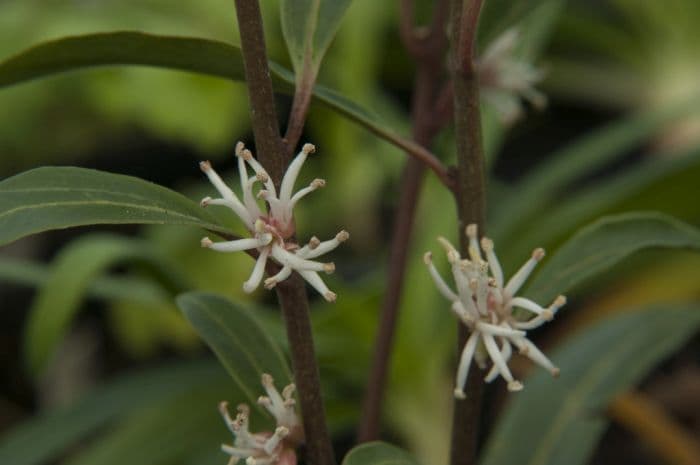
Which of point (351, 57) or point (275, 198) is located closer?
point (275, 198)

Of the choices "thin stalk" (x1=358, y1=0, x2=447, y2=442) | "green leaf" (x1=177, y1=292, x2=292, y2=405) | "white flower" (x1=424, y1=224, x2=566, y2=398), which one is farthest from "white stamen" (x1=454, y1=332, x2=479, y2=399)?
"thin stalk" (x1=358, y1=0, x2=447, y2=442)

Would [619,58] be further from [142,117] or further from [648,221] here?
[648,221]

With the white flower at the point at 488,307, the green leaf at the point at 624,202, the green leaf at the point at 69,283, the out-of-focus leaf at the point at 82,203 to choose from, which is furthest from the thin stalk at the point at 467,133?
the green leaf at the point at 624,202

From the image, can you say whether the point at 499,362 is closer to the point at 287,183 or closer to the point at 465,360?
the point at 465,360

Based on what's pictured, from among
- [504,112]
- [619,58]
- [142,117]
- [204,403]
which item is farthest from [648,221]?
[619,58]

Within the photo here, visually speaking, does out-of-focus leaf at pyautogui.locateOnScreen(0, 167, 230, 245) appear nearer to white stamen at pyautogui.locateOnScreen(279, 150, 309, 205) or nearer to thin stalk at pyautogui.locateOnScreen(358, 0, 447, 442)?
white stamen at pyautogui.locateOnScreen(279, 150, 309, 205)

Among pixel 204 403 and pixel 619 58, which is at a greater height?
pixel 619 58

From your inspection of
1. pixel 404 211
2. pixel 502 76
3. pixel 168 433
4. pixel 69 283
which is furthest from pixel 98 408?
pixel 502 76
